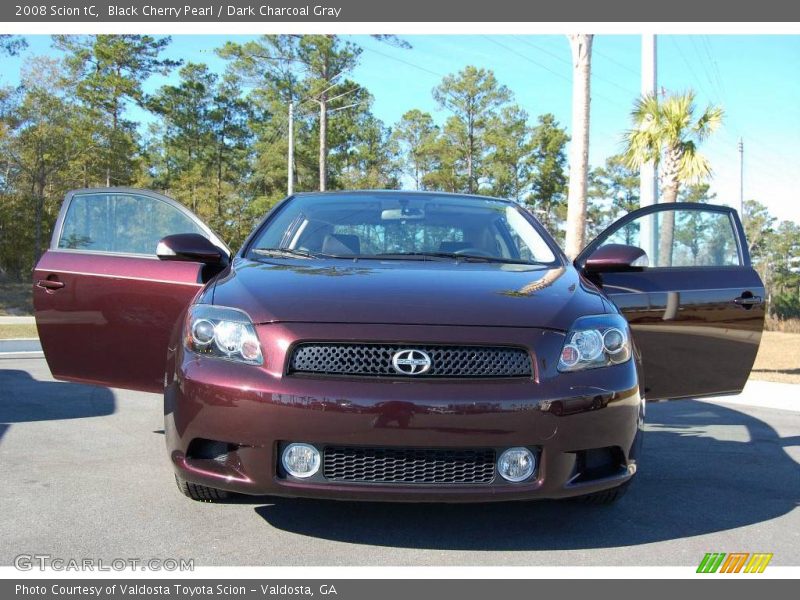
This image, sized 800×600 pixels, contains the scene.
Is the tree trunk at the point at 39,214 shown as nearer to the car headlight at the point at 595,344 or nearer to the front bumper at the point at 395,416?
the front bumper at the point at 395,416

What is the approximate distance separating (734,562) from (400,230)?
Result: 235 centimetres

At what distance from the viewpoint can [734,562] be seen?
310 cm

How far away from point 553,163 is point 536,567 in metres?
58.3

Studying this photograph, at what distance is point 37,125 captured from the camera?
33906 mm

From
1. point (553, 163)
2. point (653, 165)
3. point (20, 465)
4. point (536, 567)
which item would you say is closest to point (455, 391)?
point (536, 567)

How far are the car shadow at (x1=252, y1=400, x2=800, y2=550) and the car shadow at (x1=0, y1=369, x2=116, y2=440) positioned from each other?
3123 millimetres

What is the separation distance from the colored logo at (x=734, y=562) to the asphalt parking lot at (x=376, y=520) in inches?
2.2

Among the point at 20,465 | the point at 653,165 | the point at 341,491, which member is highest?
the point at 653,165

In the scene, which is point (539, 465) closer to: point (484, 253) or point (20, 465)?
point (484, 253)

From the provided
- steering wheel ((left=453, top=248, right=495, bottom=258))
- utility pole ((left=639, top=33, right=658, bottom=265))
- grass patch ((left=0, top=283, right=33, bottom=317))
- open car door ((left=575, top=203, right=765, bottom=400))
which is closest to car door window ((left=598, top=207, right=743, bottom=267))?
open car door ((left=575, top=203, right=765, bottom=400))

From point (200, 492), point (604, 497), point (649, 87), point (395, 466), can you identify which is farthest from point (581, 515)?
point (649, 87)

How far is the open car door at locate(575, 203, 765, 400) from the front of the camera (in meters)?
4.29

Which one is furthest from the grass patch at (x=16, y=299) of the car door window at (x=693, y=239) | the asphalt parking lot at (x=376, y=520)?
the car door window at (x=693, y=239)

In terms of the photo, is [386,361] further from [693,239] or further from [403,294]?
[693,239]
